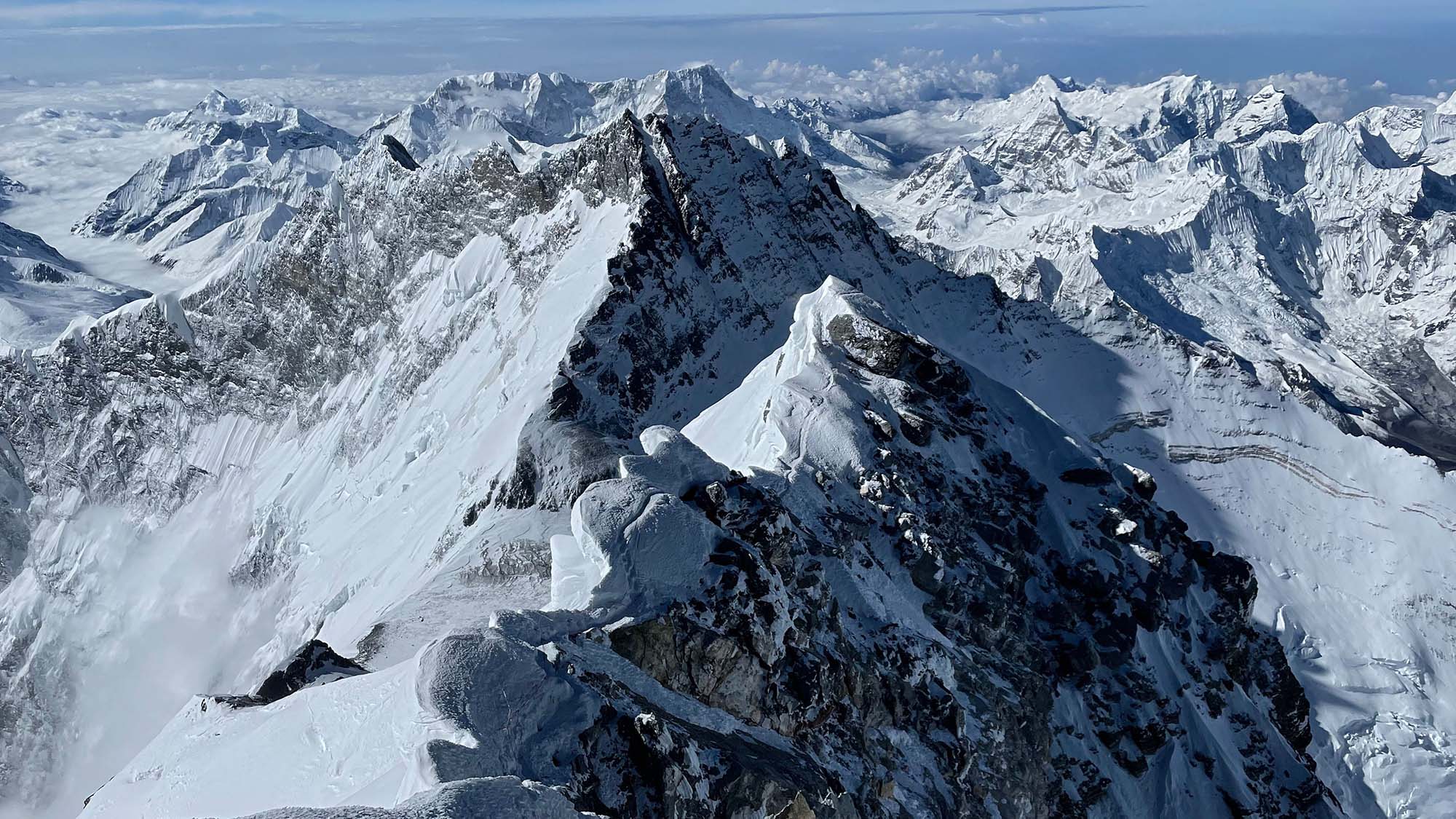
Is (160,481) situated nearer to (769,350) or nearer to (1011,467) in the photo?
(769,350)

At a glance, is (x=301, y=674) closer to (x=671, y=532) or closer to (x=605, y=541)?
(x=605, y=541)

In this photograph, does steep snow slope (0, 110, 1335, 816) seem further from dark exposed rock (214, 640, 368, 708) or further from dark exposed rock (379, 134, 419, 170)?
dark exposed rock (214, 640, 368, 708)

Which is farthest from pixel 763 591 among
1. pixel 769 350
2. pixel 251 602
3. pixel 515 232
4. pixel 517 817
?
pixel 251 602

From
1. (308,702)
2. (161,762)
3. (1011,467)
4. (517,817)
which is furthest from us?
(1011,467)

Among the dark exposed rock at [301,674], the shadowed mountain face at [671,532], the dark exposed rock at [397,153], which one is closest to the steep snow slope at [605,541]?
the shadowed mountain face at [671,532]

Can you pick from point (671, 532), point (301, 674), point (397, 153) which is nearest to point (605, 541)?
point (671, 532)
